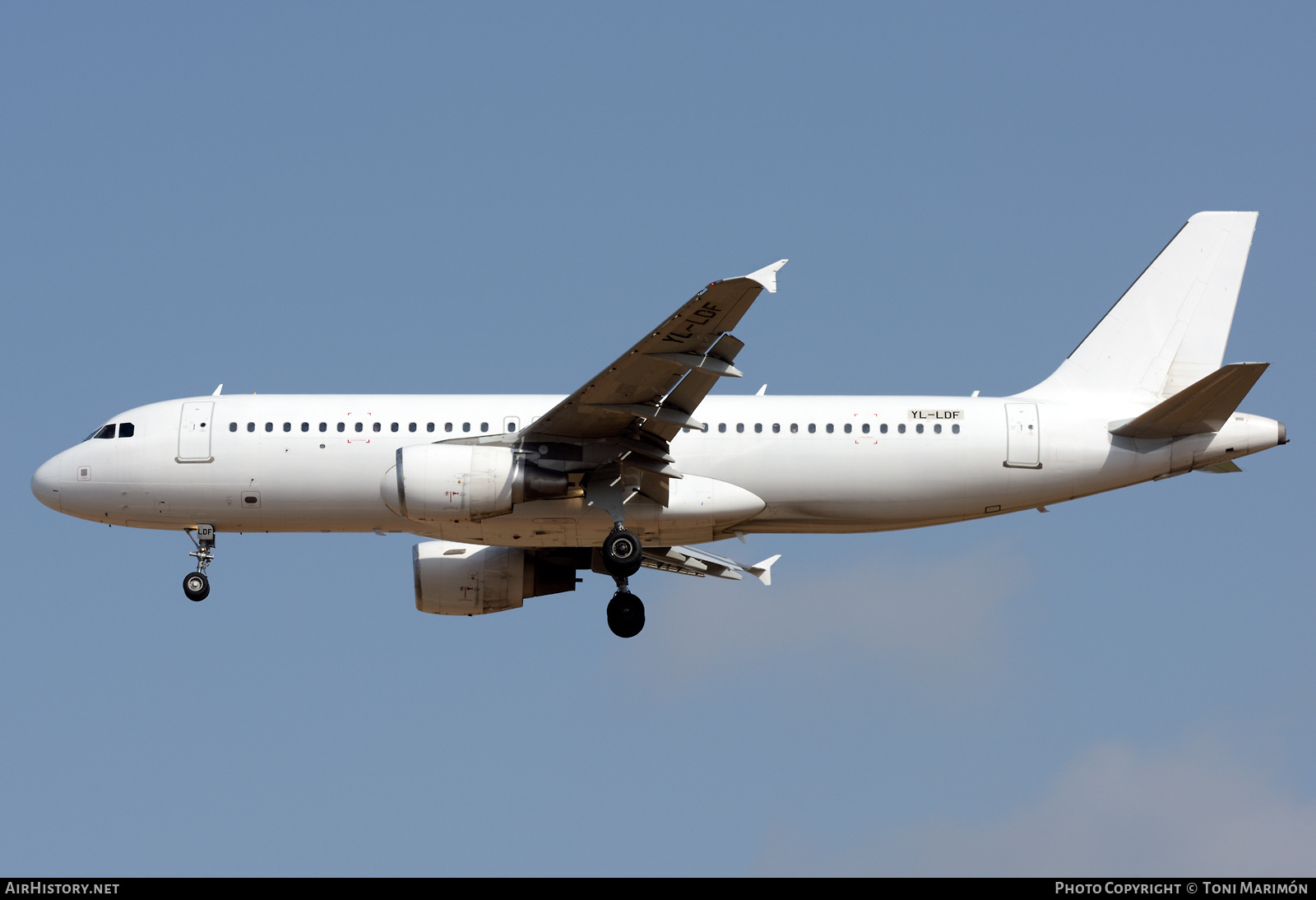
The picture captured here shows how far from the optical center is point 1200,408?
106 ft

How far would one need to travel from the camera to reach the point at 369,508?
1288 inches

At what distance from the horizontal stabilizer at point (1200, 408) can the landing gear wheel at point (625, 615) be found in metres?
10.4

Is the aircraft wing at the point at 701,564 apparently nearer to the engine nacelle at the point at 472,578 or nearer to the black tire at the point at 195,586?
the engine nacelle at the point at 472,578

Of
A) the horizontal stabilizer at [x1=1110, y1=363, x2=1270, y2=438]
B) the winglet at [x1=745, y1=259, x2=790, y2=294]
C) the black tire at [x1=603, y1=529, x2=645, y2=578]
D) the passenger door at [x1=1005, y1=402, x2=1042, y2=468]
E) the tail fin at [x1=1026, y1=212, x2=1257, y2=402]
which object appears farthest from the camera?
the tail fin at [x1=1026, y1=212, x2=1257, y2=402]

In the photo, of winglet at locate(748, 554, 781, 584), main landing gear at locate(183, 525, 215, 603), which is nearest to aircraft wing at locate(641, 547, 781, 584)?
winglet at locate(748, 554, 781, 584)

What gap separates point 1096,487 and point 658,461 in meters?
9.04

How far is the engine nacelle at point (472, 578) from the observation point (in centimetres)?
3631

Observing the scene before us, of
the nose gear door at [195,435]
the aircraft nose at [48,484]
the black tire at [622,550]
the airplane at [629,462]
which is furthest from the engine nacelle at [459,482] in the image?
the aircraft nose at [48,484]

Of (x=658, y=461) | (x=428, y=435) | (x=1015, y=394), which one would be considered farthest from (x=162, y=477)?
(x=1015, y=394)

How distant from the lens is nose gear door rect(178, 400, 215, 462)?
33.3 m

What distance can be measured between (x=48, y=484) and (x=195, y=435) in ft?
11.5

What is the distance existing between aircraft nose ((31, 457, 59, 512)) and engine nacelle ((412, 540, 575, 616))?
777cm

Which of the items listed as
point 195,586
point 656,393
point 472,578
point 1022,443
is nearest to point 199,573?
point 195,586

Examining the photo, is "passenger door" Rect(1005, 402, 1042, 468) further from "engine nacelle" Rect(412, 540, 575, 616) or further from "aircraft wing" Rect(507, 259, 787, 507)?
"engine nacelle" Rect(412, 540, 575, 616)
